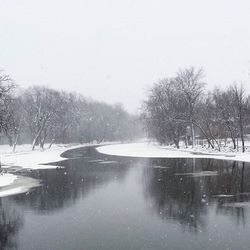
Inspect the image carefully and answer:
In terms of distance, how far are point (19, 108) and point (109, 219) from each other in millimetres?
87108

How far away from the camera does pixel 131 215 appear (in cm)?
1570

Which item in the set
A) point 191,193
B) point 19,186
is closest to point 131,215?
point 191,193

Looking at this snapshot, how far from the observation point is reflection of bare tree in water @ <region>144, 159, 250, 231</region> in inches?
603

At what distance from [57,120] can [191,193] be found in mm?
81547

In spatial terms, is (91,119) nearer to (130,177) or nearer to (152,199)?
(130,177)

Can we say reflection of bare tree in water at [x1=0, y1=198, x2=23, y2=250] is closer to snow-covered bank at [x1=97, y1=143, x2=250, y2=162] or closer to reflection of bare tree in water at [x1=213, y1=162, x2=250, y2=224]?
reflection of bare tree in water at [x1=213, y1=162, x2=250, y2=224]

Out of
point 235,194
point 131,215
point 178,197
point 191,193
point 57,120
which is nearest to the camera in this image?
point 131,215

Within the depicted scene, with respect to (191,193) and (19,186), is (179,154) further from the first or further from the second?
(191,193)

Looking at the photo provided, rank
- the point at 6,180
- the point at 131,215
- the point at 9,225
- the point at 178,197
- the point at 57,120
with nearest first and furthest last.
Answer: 1. the point at 9,225
2. the point at 131,215
3. the point at 178,197
4. the point at 6,180
5. the point at 57,120

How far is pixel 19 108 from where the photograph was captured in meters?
98.2

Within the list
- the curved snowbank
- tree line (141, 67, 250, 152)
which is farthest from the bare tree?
the curved snowbank

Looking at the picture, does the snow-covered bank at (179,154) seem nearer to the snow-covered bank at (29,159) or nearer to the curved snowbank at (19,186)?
the snow-covered bank at (29,159)

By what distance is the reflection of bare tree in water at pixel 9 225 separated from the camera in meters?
12.2

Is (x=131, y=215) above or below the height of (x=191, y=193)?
below
